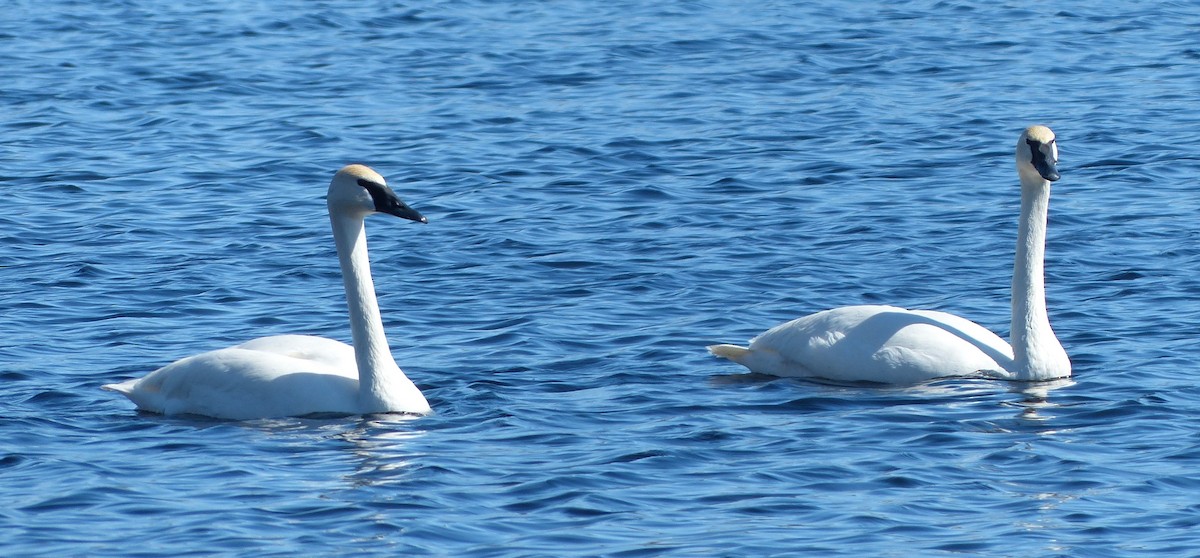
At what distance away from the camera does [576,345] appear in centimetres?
1147

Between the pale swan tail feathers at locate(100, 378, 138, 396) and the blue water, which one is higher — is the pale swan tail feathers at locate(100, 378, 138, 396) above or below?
above

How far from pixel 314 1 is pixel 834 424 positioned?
18.3 m

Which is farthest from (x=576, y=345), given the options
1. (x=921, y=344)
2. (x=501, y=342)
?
(x=921, y=344)

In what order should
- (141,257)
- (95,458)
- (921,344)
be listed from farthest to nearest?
(141,257) < (921,344) < (95,458)

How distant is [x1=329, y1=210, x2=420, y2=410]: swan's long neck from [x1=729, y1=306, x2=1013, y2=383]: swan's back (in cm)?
190

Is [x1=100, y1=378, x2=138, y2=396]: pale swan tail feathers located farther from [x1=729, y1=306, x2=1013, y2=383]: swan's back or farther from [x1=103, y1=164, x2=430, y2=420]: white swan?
[x1=729, y1=306, x2=1013, y2=383]: swan's back

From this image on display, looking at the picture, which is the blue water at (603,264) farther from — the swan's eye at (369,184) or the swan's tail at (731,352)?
the swan's eye at (369,184)

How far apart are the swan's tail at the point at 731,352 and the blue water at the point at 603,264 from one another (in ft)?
0.43

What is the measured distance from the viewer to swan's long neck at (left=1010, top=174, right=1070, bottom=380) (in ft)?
34.7

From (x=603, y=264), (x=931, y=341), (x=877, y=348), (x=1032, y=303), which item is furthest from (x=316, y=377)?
(x=603, y=264)

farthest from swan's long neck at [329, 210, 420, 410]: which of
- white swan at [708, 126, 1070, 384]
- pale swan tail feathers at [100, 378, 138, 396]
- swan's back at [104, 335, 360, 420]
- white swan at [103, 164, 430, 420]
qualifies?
white swan at [708, 126, 1070, 384]

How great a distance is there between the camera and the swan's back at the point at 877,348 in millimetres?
10523

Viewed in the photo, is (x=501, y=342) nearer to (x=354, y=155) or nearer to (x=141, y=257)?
(x=141, y=257)

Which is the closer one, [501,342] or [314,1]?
[501,342]
